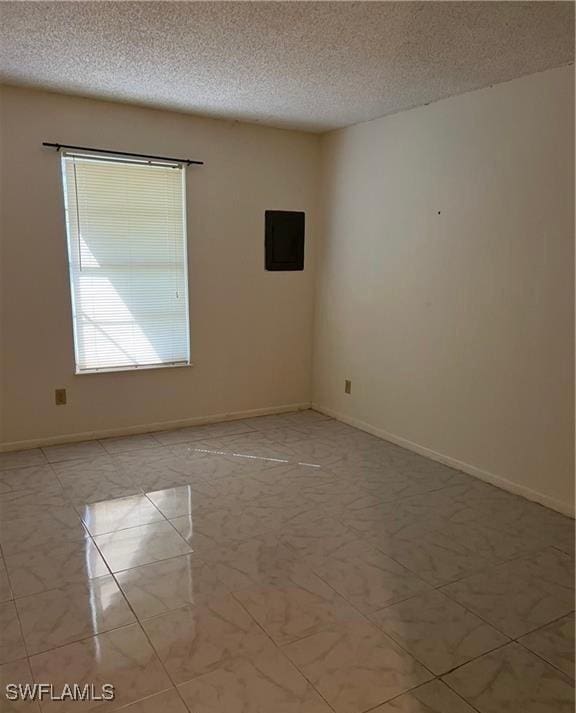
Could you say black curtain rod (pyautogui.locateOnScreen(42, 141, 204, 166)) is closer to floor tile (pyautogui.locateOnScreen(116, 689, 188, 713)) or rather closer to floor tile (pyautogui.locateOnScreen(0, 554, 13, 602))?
floor tile (pyautogui.locateOnScreen(0, 554, 13, 602))

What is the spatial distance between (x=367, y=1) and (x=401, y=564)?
2260 mm

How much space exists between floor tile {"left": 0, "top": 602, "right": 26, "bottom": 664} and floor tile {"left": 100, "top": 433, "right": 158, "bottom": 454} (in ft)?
5.53

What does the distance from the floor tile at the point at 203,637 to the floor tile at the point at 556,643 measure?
905mm

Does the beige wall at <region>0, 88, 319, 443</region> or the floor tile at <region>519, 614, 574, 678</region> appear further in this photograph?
the beige wall at <region>0, 88, 319, 443</region>

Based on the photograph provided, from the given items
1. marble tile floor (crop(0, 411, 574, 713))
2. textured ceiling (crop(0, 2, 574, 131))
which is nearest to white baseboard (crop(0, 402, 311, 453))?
marble tile floor (crop(0, 411, 574, 713))

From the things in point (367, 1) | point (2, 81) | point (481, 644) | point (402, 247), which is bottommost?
point (481, 644)

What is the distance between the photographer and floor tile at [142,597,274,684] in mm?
1759

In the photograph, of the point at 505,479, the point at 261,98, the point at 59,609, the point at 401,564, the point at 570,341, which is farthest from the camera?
the point at 261,98

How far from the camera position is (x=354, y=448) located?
381 centimetres

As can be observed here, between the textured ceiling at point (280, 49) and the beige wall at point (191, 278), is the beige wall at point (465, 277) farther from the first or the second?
the beige wall at point (191, 278)

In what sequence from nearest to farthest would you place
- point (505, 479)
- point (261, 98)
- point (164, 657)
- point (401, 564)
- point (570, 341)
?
point (164, 657) → point (401, 564) → point (570, 341) → point (505, 479) → point (261, 98)

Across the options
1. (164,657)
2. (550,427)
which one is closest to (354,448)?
(550,427)

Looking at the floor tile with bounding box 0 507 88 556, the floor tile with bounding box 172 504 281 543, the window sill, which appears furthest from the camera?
the window sill

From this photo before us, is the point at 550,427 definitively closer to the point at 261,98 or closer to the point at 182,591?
the point at 182,591
